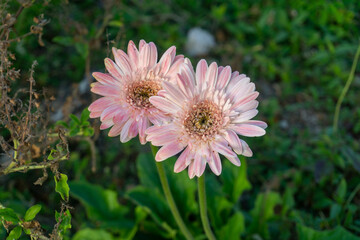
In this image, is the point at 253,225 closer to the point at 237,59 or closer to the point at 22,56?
the point at 237,59

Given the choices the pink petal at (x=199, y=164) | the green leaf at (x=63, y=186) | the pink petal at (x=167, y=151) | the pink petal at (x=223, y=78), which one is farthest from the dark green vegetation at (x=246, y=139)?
the pink petal at (x=223, y=78)

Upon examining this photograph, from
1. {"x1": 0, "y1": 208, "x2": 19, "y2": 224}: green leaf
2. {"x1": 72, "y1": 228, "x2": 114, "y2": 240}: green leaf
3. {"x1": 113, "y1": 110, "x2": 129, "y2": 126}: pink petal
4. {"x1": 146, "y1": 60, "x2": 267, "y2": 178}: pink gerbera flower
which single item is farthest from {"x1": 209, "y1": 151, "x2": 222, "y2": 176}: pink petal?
{"x1": 72, "y1": 228, "x2": 114, "y2": 240}: green leaf

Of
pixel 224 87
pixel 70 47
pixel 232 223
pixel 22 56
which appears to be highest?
pixel 70 47

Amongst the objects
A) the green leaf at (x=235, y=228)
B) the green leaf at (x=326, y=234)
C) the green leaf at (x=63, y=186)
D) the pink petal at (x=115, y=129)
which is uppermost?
the pink petal at (x=115, y=129)

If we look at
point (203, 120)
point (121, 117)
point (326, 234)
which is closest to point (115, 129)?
point (121, 117)

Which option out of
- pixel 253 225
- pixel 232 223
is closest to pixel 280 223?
pixel 253 225

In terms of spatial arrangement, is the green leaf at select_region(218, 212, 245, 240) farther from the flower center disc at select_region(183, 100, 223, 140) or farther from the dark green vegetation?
the flower center disc at select_region(183, 100, 223, 140)

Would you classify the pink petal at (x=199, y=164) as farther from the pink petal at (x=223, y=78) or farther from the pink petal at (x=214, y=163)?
the pink petal at (x=223, y=78)
